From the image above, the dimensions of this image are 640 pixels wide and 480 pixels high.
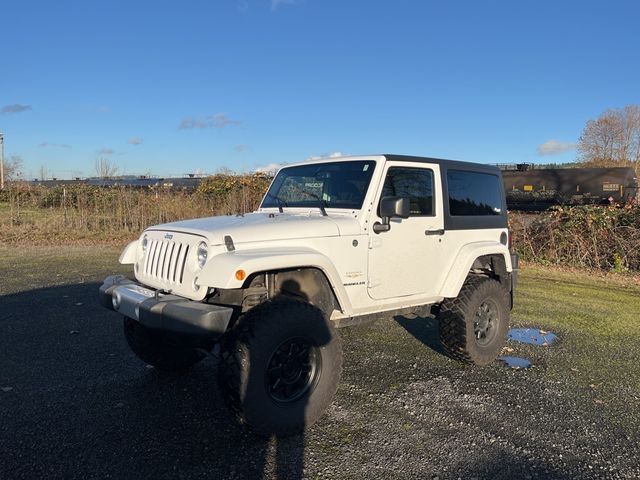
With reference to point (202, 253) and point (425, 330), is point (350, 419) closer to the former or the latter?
point (202, 253)

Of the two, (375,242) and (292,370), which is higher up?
(375,242)

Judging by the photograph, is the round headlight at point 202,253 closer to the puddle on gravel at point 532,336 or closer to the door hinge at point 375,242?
the door hinge at point 375,242

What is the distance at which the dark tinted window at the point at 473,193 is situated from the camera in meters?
5.14

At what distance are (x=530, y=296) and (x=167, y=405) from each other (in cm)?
687

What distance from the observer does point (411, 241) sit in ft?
15.2

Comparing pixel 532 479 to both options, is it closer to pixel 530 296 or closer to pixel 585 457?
pixel 585 457

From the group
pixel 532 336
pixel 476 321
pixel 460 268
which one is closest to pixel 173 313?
pixel 460 268

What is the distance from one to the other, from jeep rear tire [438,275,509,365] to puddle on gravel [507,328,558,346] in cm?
98

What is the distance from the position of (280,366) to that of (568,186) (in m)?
28.1

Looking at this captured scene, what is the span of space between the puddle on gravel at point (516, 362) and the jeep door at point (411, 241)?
1214 millimetres

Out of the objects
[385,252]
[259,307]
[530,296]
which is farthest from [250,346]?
[530,296]

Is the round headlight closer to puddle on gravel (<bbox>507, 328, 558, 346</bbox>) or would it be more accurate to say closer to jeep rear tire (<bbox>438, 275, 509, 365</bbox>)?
jeep rear tire (<bbox>438, 275, 509, 365</bbox>)

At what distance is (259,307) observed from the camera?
3.61 m

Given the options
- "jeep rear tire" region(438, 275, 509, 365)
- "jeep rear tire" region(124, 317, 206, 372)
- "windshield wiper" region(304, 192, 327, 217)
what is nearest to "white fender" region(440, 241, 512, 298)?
"jeep rear tire" region(438, 275, 509, 365)
